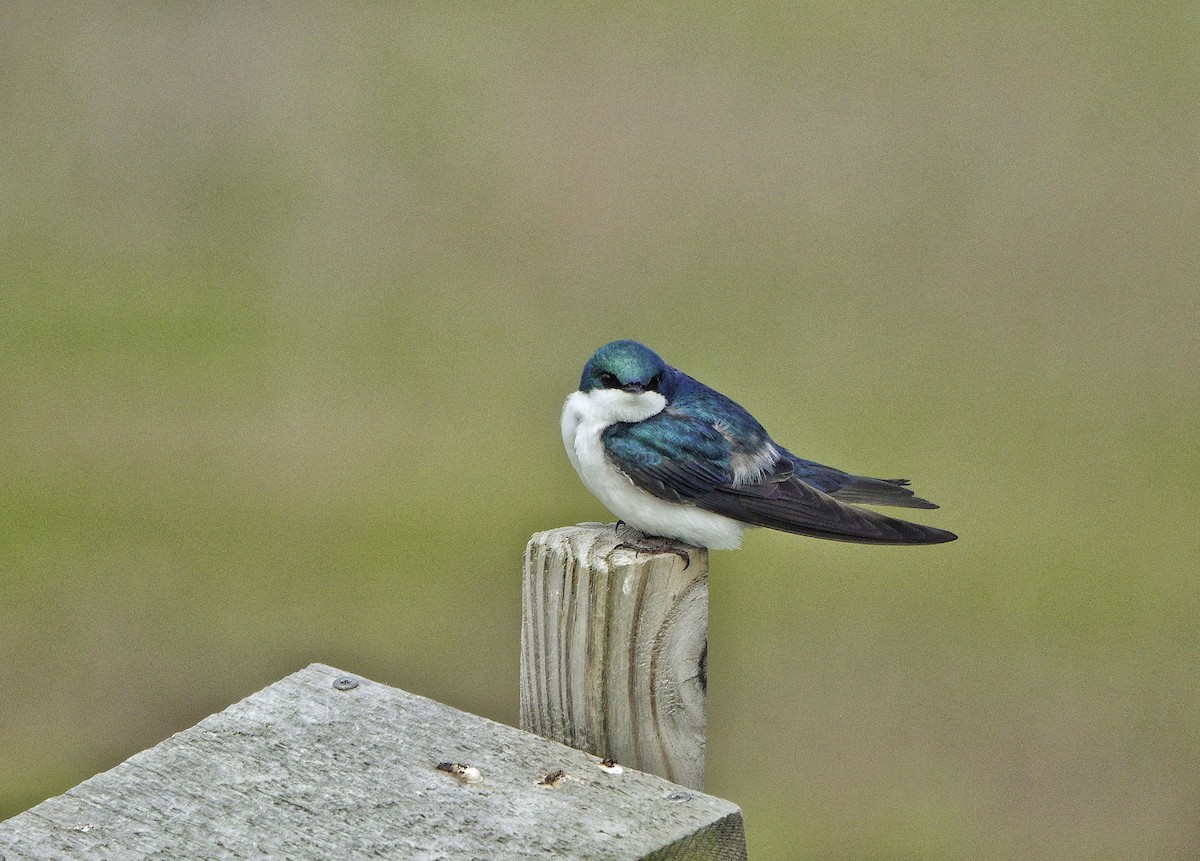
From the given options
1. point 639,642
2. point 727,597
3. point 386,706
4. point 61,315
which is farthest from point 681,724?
point 61,315

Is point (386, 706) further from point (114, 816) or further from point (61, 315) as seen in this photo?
point (61, 315)

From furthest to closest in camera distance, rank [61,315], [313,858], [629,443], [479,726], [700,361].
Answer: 1. [61,315]
2. [700,361]
3. [629,443]
4. [479,726]
5. [313,858]

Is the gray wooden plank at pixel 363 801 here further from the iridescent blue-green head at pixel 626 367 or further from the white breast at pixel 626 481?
the iridescent blue-green head at pixel 626 367

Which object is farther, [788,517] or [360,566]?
[360,566]

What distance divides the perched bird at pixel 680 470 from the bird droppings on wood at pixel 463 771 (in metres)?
0.53

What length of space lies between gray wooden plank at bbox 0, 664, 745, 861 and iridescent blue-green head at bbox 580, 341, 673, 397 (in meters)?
0.59

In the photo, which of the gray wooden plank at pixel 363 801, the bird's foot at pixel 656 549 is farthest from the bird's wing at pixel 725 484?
the gray wooden plank at pixel 363 801

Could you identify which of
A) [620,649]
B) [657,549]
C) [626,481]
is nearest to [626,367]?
[626,481]

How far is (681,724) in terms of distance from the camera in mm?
1914

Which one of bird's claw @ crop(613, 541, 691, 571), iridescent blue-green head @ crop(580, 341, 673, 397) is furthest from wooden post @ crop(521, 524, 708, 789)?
iridescent blue-green head @ crop(580, 341, 673, 397)

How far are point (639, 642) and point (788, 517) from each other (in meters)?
0.43

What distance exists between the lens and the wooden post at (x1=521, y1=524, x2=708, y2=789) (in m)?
1.87

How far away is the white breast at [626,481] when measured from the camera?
2135mm

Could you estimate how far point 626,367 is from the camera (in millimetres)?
2176
